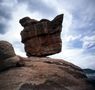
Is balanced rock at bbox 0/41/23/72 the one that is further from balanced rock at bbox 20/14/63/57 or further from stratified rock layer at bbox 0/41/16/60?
balanced rock at bbox 20/14/63/57

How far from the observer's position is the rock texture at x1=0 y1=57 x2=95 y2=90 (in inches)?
864

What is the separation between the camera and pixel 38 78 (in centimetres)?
2348

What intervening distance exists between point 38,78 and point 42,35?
2896cm

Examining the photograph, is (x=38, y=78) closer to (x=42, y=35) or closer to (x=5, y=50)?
(x=5, y=50)

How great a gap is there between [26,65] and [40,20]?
26.7 meters

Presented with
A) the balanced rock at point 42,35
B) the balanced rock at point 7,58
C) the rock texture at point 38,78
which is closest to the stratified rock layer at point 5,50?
the balanced rock at point 7,58

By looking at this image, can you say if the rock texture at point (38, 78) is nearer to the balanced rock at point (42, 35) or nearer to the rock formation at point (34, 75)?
the rock formation at point (34, 75)

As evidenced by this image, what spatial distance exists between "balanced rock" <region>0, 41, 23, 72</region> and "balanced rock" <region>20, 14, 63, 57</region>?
75.3ft

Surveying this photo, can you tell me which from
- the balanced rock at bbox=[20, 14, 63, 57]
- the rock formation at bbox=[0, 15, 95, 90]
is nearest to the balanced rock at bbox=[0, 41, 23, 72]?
the rock formation at bbox=[0, 15, 95, 90]

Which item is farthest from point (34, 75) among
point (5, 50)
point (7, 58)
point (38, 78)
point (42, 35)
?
point (42, 35)

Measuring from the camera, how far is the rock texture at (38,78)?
2195cm

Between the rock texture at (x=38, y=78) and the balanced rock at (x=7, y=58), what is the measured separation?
Answer: 2.29ft

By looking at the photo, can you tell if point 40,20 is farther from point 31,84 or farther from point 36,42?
point 31,84

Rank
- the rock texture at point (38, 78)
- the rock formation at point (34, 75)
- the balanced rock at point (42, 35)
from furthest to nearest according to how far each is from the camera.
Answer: the balanced rock at point (42, 35) < the rock formation at point (34, 75) < the rock texture at point (38, 78)
